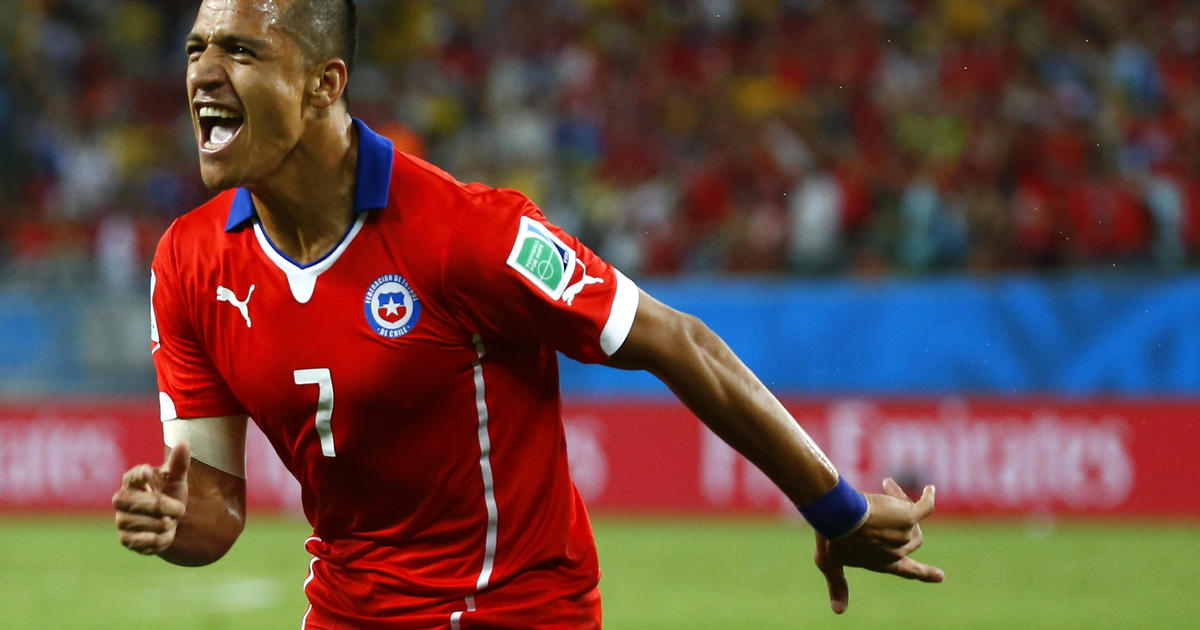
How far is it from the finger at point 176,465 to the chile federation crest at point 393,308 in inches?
18.2

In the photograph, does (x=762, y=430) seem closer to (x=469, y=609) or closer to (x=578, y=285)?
(x=578, y=285)

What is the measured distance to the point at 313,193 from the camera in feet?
11.4

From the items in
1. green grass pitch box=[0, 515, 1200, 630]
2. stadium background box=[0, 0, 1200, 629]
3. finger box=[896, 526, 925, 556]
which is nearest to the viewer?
finger box=[896, 526, 925, 556]

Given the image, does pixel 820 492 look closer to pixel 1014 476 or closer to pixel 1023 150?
pixel 1014 476

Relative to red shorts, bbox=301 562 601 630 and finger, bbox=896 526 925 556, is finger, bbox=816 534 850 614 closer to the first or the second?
finger, bbox=896 526 925 556

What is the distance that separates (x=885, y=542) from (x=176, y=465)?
1.54 m

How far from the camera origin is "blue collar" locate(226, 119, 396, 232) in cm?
344

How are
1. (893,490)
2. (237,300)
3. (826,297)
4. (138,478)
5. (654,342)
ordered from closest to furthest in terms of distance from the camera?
(138,478) < (654,342) < (237,300) < (893,490) < (826,297)

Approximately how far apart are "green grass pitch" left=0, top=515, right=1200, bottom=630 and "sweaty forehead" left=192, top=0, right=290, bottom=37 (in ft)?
18.1

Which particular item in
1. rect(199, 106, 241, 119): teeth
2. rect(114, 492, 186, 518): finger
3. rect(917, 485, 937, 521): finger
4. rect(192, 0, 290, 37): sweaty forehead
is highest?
rect(192, 0, 290, 37): sweaty forehead

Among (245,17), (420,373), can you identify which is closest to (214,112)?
(245,17)

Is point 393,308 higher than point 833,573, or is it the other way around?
point 393,308

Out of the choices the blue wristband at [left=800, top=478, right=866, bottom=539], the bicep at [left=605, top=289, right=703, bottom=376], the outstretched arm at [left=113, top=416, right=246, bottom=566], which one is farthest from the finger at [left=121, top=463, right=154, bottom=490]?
the blue wristband at [left=800, top=478, right=866, bottom=539]

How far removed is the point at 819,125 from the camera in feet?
48.6
